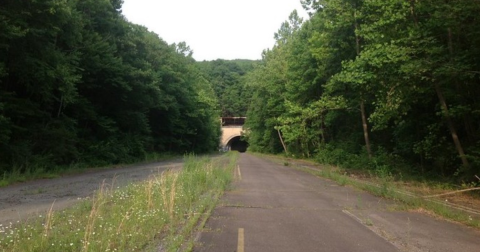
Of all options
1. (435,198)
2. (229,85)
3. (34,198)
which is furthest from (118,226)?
(229,85)

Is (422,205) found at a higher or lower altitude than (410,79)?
lower

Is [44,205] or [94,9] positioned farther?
[94,9]

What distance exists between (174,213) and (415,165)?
52.6ft

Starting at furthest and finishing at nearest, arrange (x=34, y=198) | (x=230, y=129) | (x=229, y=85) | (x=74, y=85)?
(x=229, y=85)
(x=230, y=129)
(x=74, y=85)
(x=34, y=198)

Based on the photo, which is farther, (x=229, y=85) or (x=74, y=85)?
(x=229, y=85)

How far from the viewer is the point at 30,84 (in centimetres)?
2081

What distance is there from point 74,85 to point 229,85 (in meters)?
111

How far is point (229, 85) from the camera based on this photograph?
13588cm

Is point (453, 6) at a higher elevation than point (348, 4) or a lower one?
lower

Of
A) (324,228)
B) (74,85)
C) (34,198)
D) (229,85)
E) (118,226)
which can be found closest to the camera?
(118,226)

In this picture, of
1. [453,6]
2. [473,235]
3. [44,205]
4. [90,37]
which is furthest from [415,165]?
[90,37]

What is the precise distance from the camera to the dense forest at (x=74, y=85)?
1948 centimetres

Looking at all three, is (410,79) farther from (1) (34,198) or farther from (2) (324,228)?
(1) (34,198)

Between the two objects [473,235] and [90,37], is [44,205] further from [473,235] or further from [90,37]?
[90,37]
